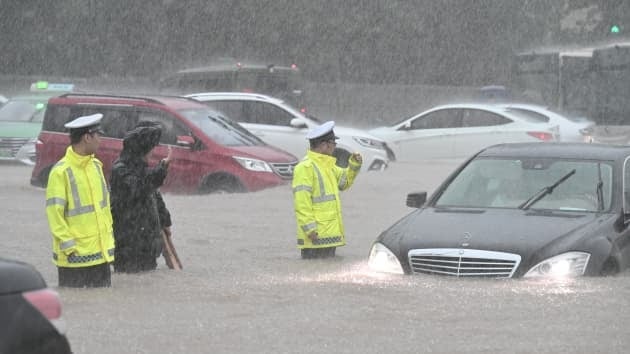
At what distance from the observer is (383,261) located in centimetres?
1066

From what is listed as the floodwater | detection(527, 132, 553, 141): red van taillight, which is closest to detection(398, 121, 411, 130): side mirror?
detection(527, 132, 553, 141): red van taillight

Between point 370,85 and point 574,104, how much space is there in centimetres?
825

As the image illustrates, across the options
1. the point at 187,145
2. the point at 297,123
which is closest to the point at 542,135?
the point at 297,123

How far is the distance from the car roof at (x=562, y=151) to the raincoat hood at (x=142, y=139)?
2844 millimetres

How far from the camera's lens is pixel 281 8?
40438mm

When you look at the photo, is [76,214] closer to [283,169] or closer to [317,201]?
[317,201]

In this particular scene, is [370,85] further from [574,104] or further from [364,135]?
[364,135]

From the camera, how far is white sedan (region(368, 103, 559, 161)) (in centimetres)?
2517

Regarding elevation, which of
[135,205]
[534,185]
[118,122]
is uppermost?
[118,122]

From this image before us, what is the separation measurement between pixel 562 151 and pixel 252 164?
7.93 meters

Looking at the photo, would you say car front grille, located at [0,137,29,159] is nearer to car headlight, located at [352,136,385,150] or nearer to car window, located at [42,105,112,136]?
car window, located at [42,105,112,136]

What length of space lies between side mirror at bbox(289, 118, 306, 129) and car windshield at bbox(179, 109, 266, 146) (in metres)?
2.28

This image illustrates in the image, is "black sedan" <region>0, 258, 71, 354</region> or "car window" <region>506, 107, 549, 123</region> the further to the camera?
"car window" <region>506, 107, 549, 123</region>

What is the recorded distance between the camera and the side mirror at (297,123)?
22.5 m
